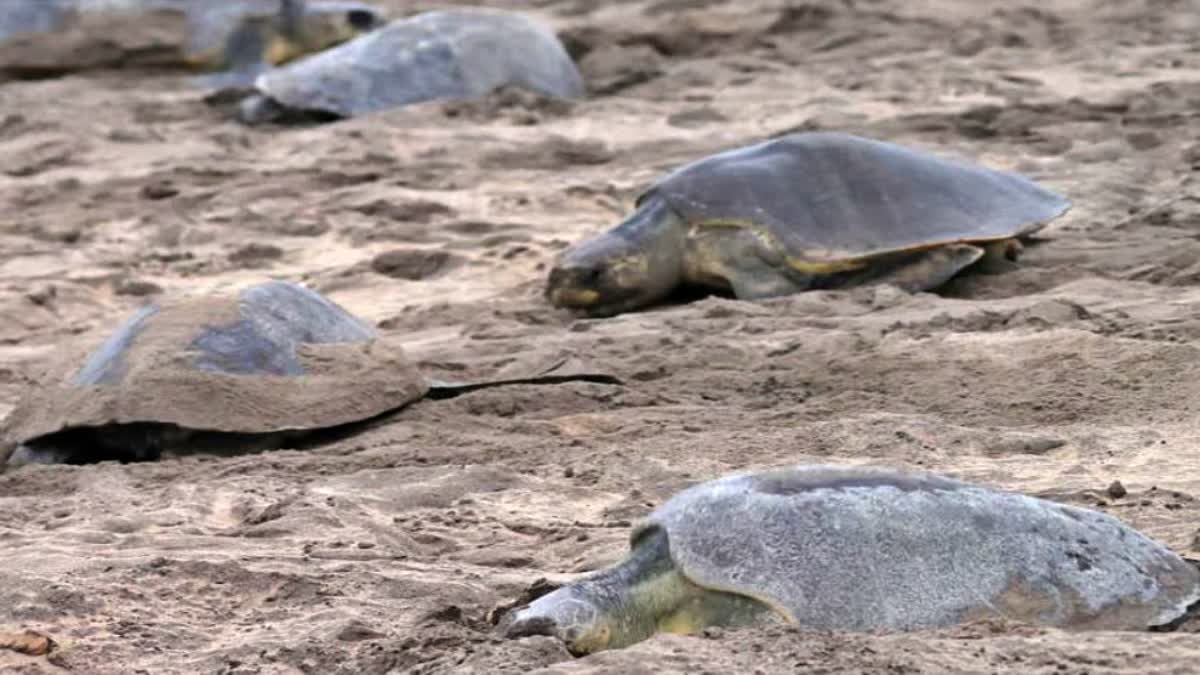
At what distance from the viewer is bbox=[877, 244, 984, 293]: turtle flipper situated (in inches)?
179

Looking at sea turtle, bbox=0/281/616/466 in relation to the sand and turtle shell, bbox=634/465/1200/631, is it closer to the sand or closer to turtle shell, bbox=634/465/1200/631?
the sand

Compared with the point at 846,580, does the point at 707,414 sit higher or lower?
lower

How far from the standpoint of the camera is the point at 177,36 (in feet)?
28.0

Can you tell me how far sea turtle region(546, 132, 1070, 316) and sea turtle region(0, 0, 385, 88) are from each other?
3962 millimetres

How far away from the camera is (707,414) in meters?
3.71

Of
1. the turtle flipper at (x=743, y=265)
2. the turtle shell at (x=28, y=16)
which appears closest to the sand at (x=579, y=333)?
the turtle flipper at (x=743, y=265)

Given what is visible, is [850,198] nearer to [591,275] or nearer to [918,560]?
[591,275]

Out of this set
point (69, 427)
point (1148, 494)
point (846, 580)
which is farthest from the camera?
point (69, 427)

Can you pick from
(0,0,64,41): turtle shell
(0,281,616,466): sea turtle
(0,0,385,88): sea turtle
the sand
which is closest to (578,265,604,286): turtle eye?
the sand

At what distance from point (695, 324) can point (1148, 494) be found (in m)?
1.62

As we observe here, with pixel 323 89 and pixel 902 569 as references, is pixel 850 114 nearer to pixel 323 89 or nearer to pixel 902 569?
pixel 323 89

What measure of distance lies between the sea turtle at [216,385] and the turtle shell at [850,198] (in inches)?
32.2

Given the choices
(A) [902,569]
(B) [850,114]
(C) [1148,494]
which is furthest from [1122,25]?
(A) [902,569]

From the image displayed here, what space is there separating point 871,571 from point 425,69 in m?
5.17
